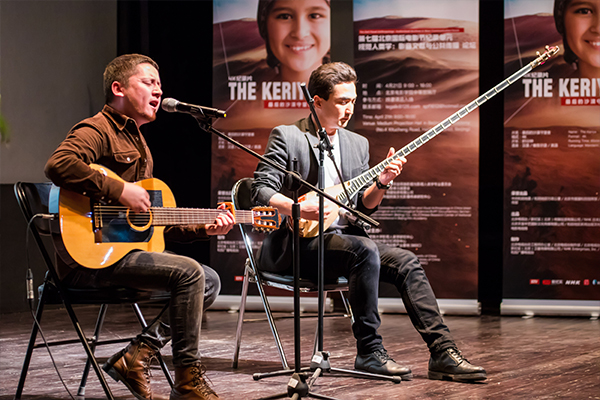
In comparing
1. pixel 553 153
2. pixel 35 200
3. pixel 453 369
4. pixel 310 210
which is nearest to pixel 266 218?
pixel 310 210

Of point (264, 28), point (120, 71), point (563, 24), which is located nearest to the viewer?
point (120, 71)

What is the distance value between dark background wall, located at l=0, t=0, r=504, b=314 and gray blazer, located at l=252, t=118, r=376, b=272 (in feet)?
6.79

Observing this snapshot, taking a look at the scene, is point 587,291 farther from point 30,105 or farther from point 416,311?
point 30,105

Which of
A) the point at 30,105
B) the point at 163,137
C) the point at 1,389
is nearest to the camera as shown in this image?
the point at 1,389

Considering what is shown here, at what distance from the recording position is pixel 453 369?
2842mm

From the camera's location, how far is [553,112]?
463 cm

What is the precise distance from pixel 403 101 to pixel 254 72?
3.60 ft

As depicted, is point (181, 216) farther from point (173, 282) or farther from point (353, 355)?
point (353, 355)

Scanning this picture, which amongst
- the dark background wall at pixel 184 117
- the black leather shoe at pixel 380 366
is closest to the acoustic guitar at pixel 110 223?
the black leather shoe at pixel 380 366

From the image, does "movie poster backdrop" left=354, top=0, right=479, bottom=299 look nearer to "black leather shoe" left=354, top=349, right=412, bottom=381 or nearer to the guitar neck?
"black leather shoe" left=354, top=349, right=412, bottom=381

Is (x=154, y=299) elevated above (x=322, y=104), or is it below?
below

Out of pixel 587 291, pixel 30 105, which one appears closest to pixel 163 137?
pixel 30 105

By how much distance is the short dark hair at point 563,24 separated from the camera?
4.60 meters

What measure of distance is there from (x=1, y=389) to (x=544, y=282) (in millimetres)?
3515
